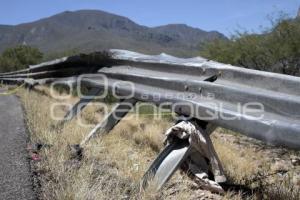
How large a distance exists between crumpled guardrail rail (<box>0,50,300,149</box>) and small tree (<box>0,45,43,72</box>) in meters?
44.3

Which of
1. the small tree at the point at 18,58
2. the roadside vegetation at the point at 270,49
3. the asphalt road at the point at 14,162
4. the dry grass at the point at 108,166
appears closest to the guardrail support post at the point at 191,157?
the dry grass at the point at 108,166

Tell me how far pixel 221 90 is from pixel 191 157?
2.19 ft

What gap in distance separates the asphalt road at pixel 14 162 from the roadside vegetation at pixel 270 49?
8975 mm

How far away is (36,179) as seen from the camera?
3822 millimetres

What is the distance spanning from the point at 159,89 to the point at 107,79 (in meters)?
1.72

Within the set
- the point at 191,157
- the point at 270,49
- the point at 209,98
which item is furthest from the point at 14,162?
the point at 270,49

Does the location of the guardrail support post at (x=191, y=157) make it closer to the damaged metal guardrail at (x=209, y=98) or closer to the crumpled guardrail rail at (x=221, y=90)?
the damaged metal guardrail at (x=209, y=98)

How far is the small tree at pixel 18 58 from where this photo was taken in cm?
4971

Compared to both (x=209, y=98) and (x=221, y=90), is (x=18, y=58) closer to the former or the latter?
(x=209, y=98)

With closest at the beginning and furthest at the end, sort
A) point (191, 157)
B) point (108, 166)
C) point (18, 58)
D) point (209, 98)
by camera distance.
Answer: point (209, 98) < point (191, 157) < point (108, 166) < point (18, 58)

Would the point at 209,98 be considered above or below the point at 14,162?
above

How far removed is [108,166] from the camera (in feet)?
15.8

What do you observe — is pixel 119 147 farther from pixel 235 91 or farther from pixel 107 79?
pixel 235 91

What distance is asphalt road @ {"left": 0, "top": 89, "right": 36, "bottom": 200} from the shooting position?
3506 mm
